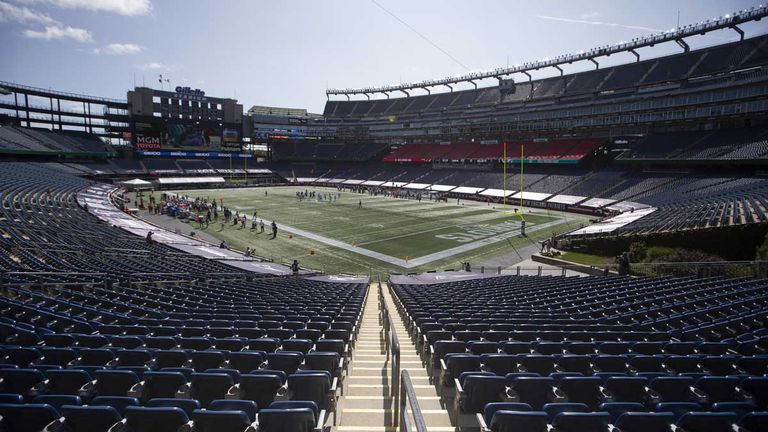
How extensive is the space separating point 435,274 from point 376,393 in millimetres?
16779

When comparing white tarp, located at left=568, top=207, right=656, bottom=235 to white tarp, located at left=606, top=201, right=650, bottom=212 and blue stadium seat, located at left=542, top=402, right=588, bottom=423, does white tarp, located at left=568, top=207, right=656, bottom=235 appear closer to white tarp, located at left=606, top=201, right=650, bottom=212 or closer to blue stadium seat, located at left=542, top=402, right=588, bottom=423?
white tarp, located at left=606, top=201, right=650, bottom=212

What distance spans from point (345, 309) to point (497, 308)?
4015 millimetres

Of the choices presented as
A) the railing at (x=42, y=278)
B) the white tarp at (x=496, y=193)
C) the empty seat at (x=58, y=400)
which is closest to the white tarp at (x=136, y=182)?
the white tarp at (x=496, y=193)

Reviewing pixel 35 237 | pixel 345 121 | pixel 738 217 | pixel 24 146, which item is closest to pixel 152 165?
pixel 24 146

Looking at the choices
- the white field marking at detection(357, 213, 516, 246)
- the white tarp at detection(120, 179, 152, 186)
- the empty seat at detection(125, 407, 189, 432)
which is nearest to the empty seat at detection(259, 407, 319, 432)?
the empty seat at detection(125, 407, 189, 432)

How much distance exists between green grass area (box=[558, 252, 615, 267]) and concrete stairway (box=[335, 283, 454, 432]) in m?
18.5

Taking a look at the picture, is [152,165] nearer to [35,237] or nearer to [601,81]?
[35,237]

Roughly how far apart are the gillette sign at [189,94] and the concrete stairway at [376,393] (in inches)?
3466

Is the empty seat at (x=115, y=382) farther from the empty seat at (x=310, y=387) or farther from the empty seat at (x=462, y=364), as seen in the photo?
the empty seat at (x=462, y=364)

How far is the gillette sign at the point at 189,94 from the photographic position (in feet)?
268

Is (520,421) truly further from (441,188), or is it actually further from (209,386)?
(441,188)

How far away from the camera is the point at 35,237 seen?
59.1 feet

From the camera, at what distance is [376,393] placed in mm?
5871

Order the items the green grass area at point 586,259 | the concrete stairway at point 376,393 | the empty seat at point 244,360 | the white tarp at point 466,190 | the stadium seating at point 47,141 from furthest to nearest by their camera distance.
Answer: the white tarp at point 466,190
the stadium seating at point 47,141
the green grass area at point 586,259
the empty seat at point 244,360
the concrete stairway at point 376,393
